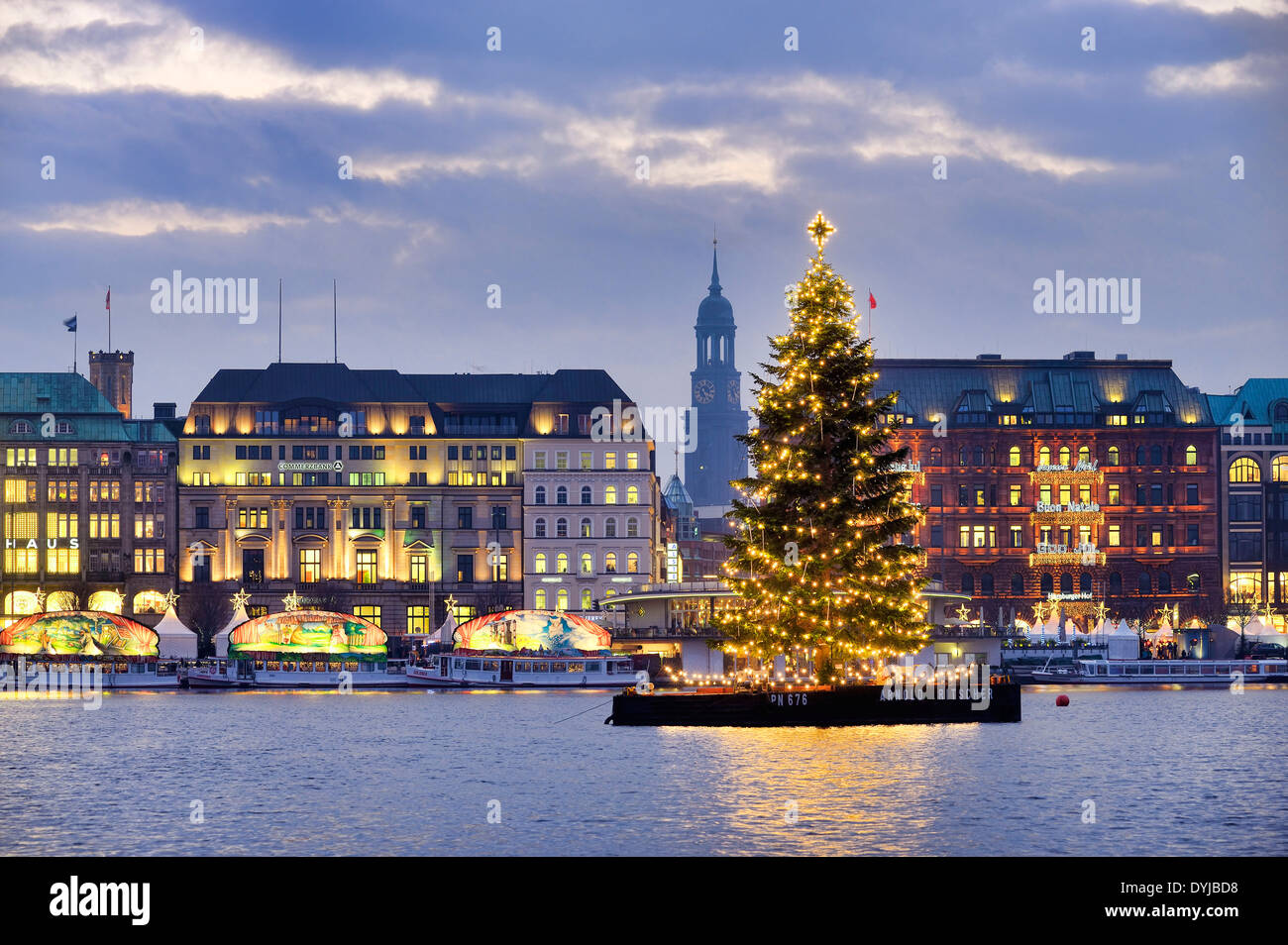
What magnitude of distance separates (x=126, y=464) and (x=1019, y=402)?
78.6 meters

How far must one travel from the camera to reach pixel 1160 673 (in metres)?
144

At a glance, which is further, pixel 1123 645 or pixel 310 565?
pixel 310 565

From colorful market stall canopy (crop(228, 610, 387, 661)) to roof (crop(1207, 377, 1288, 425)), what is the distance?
84146 mm

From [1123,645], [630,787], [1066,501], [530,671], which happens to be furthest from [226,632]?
[630,787]

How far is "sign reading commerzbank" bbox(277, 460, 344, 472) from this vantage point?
171 meters

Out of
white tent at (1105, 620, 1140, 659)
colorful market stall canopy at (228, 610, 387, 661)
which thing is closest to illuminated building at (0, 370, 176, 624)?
colorful market stall canopy at (228, 610, 387, 661)

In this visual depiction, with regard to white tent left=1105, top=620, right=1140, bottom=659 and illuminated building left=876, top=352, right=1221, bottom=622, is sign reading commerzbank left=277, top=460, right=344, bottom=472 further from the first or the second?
white tent left=1105, top=620, right=1140, bottom=659

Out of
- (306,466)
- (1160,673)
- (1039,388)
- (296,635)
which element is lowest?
(1160,673)

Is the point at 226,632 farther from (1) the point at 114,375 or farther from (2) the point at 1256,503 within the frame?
(2) the point at 1256,503

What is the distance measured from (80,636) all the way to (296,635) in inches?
578

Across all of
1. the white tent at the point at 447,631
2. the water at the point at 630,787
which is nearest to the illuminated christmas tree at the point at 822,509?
the water at the point at 630,787

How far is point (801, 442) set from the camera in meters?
83.4
